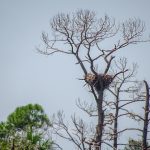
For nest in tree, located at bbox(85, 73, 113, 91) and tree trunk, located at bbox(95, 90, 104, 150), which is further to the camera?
nest in tree, located at bbox(85, 73, 113, 91)

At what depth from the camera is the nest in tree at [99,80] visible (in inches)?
610

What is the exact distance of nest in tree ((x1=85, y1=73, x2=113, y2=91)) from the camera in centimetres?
1550

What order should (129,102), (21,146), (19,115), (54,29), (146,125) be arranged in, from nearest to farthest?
(146,125) → (21,146) → (129,102) → (54,29) → (19,115)

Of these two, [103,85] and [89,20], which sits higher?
[89,20]

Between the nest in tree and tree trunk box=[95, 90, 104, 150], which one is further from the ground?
the nest in tree

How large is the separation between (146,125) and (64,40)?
7.51 m

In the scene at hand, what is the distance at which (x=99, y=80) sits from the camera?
50.9 feet

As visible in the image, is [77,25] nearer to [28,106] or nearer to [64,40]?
[64,40]

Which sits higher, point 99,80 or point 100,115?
point 99,80

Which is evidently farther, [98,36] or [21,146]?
[98,36]

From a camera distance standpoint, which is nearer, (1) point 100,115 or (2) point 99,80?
(1) point 100,115

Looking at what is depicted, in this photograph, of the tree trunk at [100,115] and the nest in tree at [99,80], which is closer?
the tree trunk at [100,115]

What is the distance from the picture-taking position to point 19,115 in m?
26.8

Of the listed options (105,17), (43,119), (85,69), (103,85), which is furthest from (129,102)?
(43,119)
